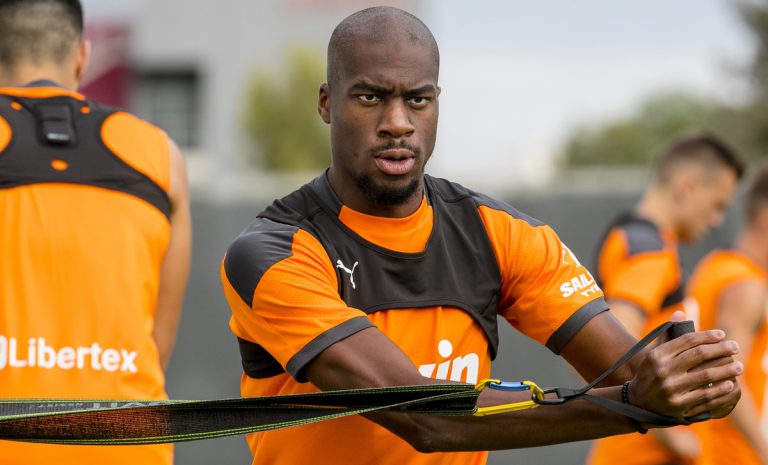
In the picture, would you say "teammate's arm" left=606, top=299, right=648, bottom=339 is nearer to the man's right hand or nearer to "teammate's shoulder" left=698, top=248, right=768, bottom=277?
"teammate's shoulder" left=698, top=248, right=768, bottom=277

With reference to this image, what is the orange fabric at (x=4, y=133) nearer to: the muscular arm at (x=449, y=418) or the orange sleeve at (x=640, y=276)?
the muscular arm at (x=449, y=418)

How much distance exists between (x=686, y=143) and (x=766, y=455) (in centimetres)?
176

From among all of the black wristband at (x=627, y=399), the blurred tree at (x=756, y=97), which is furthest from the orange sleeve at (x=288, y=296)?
the blurred tree at (x=756, y=97)

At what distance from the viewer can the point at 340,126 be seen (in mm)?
3189

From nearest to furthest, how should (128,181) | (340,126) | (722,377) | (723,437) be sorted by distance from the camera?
(722,377)
(340,126)
(128,181)
(723,437)

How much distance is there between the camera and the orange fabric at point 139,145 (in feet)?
13.0

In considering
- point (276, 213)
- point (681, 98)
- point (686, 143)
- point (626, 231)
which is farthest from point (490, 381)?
point (681, 98)

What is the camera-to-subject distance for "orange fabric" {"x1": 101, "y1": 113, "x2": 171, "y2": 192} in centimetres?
396

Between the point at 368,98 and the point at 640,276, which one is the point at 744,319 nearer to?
the point at 640,276

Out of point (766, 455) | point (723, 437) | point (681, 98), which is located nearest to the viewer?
point (766, 455)

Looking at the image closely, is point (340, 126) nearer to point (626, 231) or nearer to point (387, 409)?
point (387, 409)

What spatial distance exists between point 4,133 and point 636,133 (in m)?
60.8

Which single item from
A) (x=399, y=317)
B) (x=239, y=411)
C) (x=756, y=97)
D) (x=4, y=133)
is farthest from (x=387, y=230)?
(x=756, y=97)

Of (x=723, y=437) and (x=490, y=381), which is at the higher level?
(x=490, y=381)
